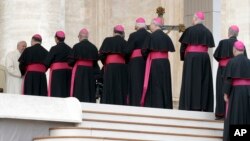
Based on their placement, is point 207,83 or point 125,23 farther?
point 125,23

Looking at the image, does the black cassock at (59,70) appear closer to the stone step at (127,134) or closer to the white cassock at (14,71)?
the white cassock at (14,71)

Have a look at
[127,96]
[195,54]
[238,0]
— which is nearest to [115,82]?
[127,96]

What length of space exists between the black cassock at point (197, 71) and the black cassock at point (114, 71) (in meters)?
1.37

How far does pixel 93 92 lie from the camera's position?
2622 cm

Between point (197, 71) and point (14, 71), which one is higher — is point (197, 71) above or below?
above

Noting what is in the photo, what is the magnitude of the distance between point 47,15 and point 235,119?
5.86m

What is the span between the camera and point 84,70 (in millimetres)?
25656

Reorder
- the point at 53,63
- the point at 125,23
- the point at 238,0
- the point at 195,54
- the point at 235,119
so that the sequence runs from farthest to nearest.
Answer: the point at 125,23, the point at 238,0, the point at 53,63, the point at 195,54, the point at 235,119

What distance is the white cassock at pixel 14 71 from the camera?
26.8 m

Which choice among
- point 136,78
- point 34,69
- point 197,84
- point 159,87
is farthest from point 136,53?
point 34,69

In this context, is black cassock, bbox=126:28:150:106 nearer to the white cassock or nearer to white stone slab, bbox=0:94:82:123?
white stone slab, bbox=0:94:82:123

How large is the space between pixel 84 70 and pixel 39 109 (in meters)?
3.09

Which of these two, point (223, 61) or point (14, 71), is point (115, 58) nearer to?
point (223, 61)

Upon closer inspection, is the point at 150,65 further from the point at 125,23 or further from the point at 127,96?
the point at 125,23
